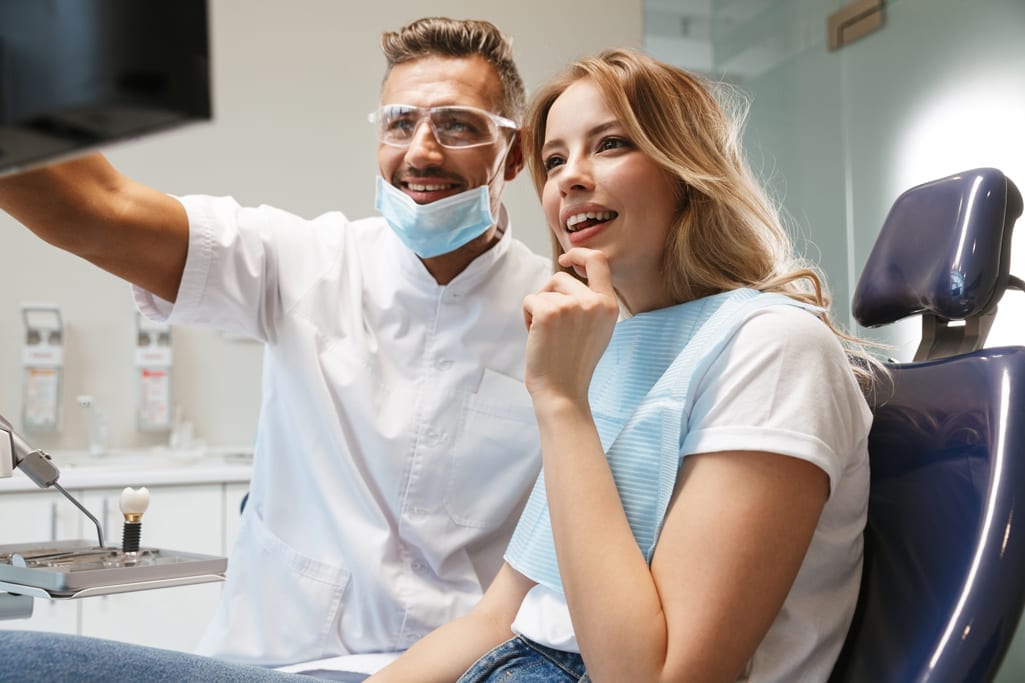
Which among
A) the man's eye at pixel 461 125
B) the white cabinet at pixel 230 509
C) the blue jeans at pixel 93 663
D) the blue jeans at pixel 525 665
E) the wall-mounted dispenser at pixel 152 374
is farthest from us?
the wall-mounted dispenser at pixel 152 374

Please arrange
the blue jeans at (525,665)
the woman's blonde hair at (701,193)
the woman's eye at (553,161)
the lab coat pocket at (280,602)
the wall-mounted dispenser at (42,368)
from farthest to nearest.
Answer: the wall-mounted dispenser at (42,368), the lab coat pocket at (280,602), the woman's eye at (553,161), the woman's blonde hair at (701,193), the blue jeans at (525,665)

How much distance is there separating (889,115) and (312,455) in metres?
2.74

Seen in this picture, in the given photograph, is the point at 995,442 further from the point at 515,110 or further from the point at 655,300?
the point at 515,110

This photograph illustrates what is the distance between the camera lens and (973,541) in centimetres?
90

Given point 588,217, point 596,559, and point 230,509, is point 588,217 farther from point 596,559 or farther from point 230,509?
point 230,509

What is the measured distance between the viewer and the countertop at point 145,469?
2406mm

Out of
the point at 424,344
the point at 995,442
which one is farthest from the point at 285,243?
the point at 995,442

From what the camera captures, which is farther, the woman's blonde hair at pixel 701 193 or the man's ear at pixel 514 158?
the man's ear at pixel 514 158

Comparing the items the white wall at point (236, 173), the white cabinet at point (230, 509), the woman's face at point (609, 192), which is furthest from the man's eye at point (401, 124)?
the white wall at point (236, 173)

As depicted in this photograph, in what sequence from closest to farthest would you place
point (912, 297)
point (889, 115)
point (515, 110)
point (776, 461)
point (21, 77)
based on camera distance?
1. point (21, 77)
2. point (776, 461)
3. point (912, 297)
4. point (515, 110)
5. point (889, 115)

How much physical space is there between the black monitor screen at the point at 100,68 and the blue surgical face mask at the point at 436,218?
1.18m

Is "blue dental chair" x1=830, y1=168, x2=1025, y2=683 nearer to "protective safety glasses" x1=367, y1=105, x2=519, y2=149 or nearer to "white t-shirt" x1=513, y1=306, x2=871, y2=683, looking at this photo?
"white t-shirt" x1=513, y1=306, x2=871, y2=683

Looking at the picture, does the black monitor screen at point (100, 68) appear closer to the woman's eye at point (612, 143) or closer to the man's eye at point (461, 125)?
the woman's eye at point (612, 143)

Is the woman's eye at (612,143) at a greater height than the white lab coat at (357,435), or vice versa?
the woman's eye at (612,143)
